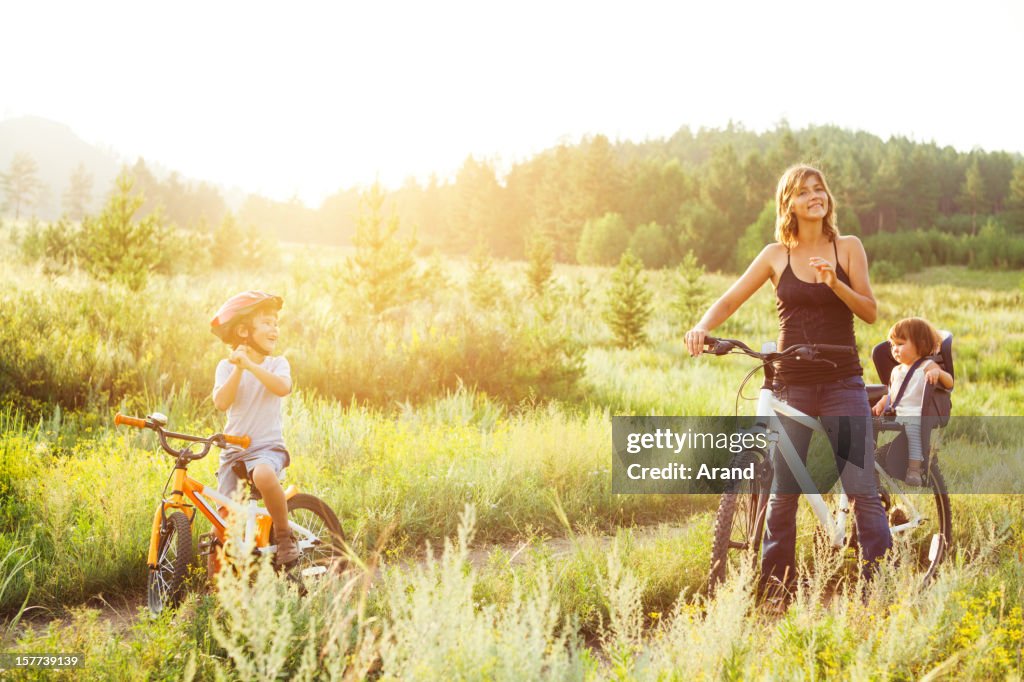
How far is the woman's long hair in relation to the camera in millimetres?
3803

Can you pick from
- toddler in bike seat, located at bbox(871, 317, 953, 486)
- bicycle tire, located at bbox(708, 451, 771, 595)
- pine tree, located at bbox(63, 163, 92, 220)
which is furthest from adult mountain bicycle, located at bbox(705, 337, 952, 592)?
pine tree, located at bbox(63, 163, 92, 220)

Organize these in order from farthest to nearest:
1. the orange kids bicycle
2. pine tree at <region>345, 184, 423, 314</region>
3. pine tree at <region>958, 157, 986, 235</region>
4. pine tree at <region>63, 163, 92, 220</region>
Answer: pine tree at <region>63, 163, 92, 220</region> < pine tree at <region>958, 157, 986, 235</region> < pine tree at <region>345, 184, 423, 314</region> < the orange kids bicycle

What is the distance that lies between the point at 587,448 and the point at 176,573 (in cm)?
411

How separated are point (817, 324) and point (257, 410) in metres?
3.11

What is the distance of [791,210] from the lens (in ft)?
12.6

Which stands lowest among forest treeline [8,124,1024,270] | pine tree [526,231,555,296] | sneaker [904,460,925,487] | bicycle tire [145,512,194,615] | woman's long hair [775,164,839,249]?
bicycle tire [145,512,194,615]

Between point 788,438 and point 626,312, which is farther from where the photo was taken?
point 626,312

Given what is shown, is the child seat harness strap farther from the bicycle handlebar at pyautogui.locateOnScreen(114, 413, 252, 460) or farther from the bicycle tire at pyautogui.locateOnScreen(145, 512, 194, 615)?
→ the bicycle tire at pyautogui.locateOnScreen(145, 512, 194, 615)

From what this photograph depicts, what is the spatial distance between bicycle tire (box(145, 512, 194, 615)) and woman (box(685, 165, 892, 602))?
9.31 ft

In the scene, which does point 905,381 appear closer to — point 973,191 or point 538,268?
point 538,268

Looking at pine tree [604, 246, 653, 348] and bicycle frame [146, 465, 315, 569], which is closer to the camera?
bicycle frame [146, 465, 315, 569]

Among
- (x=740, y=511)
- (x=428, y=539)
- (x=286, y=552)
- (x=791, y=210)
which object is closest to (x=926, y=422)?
(x=740, y=511)

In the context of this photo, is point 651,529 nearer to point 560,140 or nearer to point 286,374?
point 286,374

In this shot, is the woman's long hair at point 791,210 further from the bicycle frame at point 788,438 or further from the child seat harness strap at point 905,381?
the child seat harness strap at point 905,381
